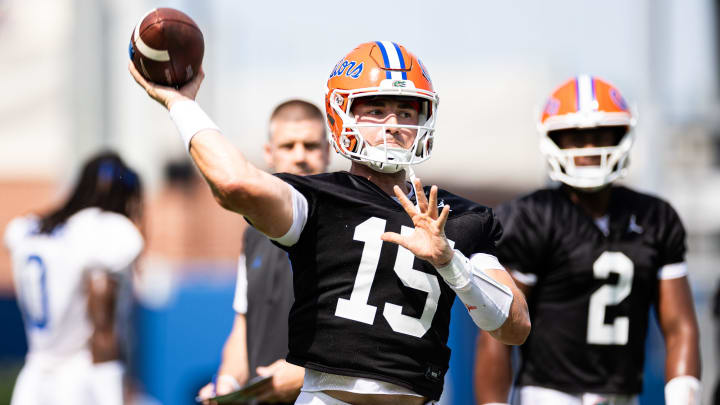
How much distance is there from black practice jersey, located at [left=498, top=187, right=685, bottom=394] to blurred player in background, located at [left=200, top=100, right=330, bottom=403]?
2.87ft

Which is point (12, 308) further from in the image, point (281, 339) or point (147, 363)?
point (281, 339)

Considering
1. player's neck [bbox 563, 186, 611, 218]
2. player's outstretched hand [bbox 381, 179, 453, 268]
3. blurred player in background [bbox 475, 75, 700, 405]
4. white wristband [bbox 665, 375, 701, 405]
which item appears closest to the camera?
player's outstretched hand [bbox 381, 179, 453, 268]

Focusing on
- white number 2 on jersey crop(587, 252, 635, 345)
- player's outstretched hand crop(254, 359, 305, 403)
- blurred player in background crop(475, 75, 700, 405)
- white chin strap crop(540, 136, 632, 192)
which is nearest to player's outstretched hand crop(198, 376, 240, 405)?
player's outstretched hand crop(254, 359, 305, 403)

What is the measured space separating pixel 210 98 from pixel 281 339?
11.2 metres

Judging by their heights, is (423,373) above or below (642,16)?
below

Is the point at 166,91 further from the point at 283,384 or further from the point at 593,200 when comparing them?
the point at 593,200

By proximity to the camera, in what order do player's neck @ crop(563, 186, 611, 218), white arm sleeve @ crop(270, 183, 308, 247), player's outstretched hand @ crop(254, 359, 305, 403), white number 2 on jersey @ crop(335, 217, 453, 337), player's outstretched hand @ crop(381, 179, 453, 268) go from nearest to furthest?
player's outstretched hand @ crop(381, 179, 453, 268) → white arm sleeve @ crop(270, 183, 308, 247) → white number 2 on jersey @ crop(335, 217, 453, 337) → player's outstretched hand @ crop(254, 359, 305, 403) → player's neck @ crop(563, 186, 611, 218)

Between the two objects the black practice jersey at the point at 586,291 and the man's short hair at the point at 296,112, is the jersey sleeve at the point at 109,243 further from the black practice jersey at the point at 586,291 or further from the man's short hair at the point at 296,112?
the black practice jersey at the point at 586,291

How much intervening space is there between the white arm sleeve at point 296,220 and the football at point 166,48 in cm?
45

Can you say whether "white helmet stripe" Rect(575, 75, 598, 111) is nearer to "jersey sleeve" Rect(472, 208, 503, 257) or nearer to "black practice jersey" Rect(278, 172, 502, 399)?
"jersey sleeve" Rect(472, 208, 503, 257)

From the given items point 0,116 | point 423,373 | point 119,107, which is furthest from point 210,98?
point 423,373

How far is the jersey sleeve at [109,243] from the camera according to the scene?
17.1ft

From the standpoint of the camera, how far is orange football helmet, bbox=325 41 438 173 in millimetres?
2801

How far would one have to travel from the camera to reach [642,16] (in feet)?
27.9
